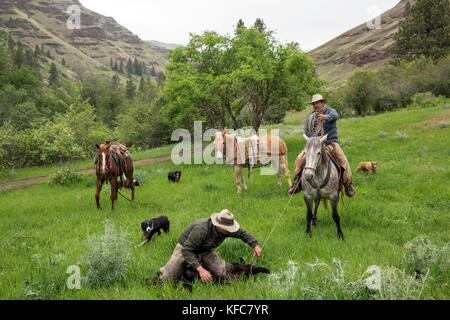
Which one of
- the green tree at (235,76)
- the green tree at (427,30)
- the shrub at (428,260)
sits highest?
the green tree at (427,30)

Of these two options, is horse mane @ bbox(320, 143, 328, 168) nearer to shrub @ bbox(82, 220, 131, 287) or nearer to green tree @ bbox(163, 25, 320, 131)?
shrub @ bbox(82, 220, 131, 287)

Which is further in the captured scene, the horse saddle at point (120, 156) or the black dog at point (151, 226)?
the horse saddle at point (120, 156)

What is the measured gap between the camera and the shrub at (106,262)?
14.8 ft

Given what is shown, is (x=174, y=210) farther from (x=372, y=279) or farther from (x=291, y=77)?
(x=291, y=77)

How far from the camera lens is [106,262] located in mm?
4562

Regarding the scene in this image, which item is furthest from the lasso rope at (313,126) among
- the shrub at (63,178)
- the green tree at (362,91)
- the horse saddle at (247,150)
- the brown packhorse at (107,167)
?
the green tree at (362,91)

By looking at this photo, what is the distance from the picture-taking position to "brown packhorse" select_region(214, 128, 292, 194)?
11312 millimetres

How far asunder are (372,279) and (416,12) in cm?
6863

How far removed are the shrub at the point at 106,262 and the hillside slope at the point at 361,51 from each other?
364 feet

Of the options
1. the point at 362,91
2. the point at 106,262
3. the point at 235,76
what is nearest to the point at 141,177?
the point at 235,76

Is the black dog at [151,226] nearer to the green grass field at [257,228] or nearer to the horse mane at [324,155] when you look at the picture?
the green grass field at [257,228]

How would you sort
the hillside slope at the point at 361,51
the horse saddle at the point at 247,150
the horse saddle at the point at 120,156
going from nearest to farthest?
the horse saddle at the point at 120,156, the horse saddle at the point at 247,150, the hillside slope at the point at 361,51

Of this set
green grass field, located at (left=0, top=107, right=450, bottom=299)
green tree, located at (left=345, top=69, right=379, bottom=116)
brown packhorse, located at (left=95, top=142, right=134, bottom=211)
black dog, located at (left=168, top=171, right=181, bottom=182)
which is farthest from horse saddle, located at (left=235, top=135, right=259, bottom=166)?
green tree, located at (left=345, top=69, right=379, bottom=116)

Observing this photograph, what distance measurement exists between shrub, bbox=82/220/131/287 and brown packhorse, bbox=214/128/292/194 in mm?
6642
